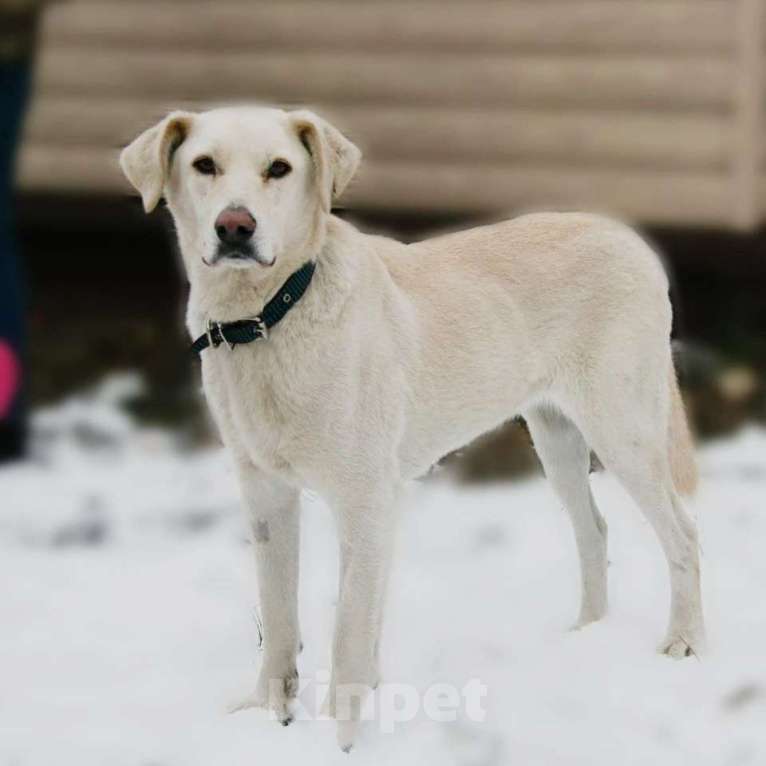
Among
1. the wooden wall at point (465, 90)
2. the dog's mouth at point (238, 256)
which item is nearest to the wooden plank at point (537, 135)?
the wooden wall at point (465, 90)

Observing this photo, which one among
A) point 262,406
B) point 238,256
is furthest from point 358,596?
point 238,256

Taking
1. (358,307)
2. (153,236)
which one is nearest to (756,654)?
(358,307)

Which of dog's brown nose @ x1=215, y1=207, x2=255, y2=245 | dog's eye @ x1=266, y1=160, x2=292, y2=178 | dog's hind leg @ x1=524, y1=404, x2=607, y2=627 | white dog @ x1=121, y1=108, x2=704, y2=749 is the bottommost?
dog's hind leg @ x1=524, y1=404, x2=607, y2=627

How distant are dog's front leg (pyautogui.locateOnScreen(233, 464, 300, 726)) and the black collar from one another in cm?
33

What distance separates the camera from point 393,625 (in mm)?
3572

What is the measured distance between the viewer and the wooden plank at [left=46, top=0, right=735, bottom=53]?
6766mm

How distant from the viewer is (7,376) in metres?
5.37

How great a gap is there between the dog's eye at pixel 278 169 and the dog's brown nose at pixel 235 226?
14cm

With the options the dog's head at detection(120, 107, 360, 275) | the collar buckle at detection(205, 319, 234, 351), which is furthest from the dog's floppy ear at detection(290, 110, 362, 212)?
the collar buckle at detection(205, 319, 234, 351)

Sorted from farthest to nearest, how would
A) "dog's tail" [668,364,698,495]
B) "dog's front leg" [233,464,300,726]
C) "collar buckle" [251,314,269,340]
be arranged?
"dog's tail" [668,364,698,495], "dog's front leg" [233,464,300,726], "collar buckle" [251,314,269,340]

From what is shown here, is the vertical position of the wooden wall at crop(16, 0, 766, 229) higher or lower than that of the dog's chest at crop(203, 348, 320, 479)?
lower

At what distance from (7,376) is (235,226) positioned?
2.89 metres

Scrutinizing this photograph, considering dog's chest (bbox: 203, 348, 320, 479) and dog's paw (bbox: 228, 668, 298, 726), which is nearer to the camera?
dog's chest (bbox: 203, 348, 320, 479)

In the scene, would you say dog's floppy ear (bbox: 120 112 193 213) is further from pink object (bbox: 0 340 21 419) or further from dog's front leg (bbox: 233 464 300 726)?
pink object (bbox: 0 340 21 419)
